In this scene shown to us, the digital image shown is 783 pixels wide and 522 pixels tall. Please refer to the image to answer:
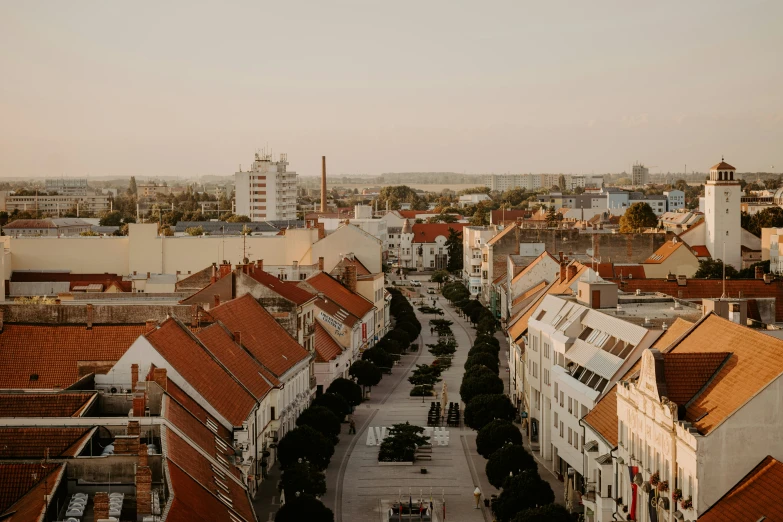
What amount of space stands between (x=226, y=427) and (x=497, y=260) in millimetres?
76209

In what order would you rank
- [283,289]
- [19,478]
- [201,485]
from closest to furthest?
[19,478] → [201,485] → [283,289]

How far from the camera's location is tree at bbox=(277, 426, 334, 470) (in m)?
48.0

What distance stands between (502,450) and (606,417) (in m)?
6.24

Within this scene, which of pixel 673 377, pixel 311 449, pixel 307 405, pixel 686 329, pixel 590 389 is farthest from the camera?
pixel 307 405

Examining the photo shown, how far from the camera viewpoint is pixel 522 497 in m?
40.2

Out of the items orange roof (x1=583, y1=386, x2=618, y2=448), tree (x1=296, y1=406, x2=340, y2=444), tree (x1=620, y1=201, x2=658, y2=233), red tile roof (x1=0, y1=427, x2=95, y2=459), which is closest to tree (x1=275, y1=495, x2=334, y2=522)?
red tile roof (x1=0, y1=427, x2=95, y2=459)

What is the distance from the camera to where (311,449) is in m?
48.1

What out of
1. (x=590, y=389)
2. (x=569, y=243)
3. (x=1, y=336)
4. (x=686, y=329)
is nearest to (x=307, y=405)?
(x=1, y=336)

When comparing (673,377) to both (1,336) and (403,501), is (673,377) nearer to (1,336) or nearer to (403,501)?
(403,501)

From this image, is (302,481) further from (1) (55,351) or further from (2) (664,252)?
(2) (664,252)

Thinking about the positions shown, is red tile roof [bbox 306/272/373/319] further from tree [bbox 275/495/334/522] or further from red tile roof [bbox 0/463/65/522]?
red tile roof [bbox 0/463/65/522]

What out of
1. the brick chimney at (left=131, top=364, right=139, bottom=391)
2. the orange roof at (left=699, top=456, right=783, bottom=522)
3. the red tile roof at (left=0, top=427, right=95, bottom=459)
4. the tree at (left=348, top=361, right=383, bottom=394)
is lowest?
the tree at (left=348, top=361, right=383, bottom=394)

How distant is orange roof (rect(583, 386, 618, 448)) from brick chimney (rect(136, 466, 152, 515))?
18.1 metres

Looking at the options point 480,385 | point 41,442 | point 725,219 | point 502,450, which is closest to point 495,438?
point 502,450
